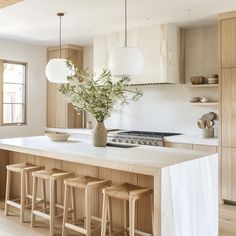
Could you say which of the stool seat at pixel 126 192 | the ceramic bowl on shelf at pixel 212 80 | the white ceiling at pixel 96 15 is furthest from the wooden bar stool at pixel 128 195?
the ceramic bowl on shelf at pixel 212 80

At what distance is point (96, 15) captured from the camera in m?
4.63

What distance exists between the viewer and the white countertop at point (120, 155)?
259 centimetres

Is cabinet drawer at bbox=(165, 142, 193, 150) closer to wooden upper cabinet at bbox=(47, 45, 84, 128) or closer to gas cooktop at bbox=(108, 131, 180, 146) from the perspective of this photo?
gas cooktop at bbox=(108, 131, 180, 146)

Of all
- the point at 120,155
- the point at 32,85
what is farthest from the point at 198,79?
the point at 32,85

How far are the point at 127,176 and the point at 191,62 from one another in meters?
2.79

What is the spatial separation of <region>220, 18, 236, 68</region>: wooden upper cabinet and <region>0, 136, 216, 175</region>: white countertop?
1.79 meters

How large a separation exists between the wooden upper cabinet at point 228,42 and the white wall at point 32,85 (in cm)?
395

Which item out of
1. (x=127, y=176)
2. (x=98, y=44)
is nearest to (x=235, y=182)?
(x=127, y=176)

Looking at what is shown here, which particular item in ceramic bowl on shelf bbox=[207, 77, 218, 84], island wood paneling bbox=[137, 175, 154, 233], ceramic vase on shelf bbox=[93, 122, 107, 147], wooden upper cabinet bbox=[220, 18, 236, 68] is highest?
wooden upper cabinet bbox=[220, 18, 236, 68]

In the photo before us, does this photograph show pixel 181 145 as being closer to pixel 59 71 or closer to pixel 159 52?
pixel 159 52

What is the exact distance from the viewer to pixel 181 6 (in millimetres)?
4172

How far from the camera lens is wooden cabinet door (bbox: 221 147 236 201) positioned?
4.34 meters

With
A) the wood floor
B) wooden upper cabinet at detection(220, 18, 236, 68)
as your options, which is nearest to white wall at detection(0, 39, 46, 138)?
the wood floor

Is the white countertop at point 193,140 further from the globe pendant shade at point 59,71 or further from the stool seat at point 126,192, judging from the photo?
the stool seat at point 126,192
